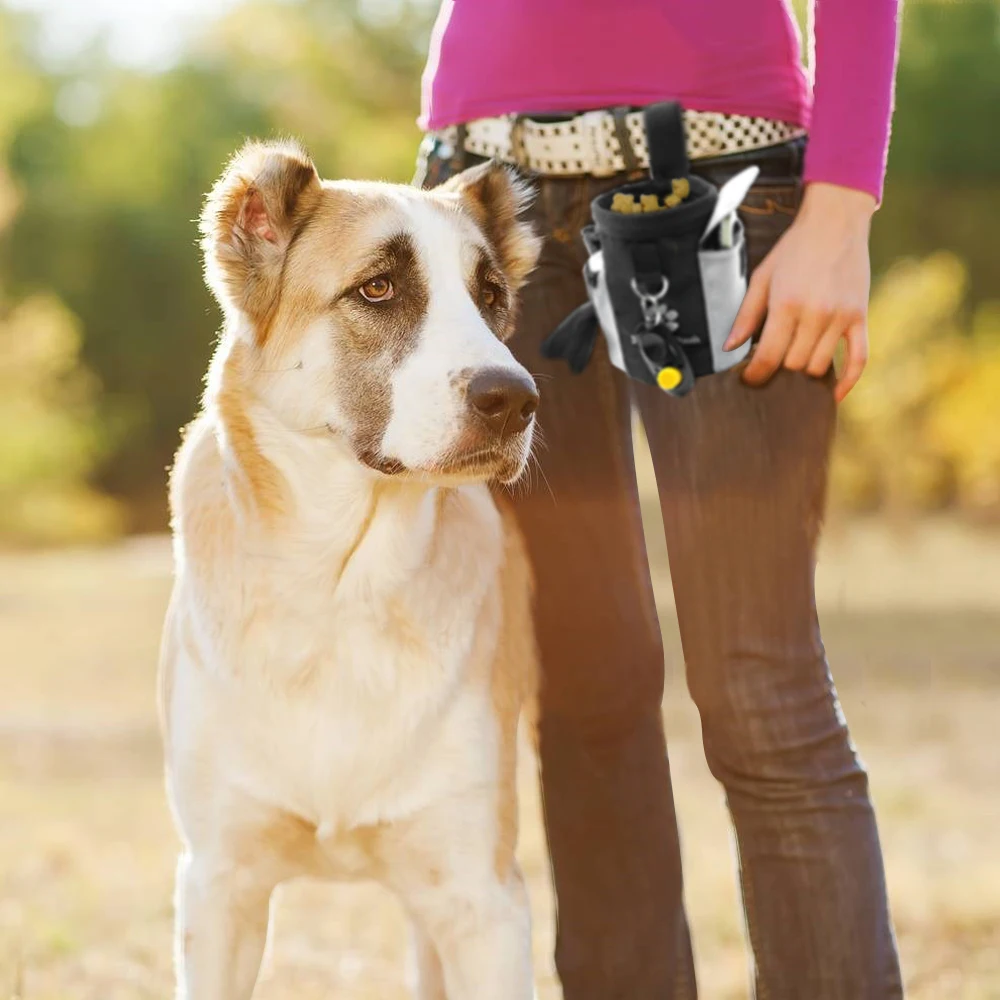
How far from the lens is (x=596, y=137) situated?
7.65 feet

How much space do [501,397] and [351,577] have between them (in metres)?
0.45

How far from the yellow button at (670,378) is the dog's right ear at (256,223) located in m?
0.71

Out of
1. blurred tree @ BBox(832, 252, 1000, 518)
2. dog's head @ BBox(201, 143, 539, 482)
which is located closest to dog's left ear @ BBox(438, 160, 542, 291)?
dog's head @ BBox(201, 143, 539, 482)

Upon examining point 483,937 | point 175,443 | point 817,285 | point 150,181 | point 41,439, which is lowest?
point 175,443

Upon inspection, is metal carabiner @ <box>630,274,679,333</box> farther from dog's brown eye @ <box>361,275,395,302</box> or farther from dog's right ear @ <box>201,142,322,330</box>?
dog's right ear @ <box>201,142,322,330</box>

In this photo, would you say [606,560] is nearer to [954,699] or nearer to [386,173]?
[954,699]

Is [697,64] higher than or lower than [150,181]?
higher

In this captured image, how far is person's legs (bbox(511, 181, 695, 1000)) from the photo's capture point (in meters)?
2.50

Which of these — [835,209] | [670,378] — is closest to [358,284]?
[670,378]

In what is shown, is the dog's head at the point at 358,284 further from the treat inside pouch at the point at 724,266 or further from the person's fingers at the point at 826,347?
the person's fingers at the point at 826,347

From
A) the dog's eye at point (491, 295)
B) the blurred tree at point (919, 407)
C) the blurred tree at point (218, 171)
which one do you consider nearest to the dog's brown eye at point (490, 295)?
the dog's eye at point (491, 295)

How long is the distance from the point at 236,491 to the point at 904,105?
21.1 metres

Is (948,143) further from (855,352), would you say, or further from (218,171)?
(855,352)

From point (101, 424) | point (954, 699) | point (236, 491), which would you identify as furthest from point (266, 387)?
point (101, 424)
